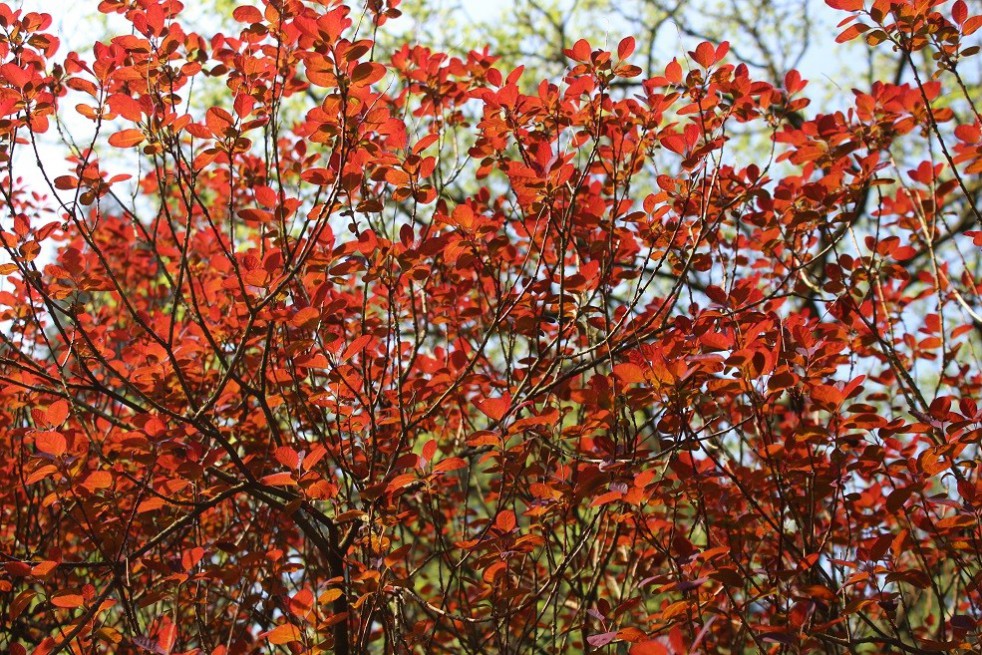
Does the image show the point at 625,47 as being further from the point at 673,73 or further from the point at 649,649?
the point at 649,649

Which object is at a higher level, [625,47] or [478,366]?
[625,47]

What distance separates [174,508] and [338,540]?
2.62 feet

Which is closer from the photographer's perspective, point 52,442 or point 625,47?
point 52,442

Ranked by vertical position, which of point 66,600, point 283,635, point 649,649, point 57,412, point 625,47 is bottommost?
point 649,649

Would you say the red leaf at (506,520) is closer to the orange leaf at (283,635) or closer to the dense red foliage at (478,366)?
the dense red foliage at (478,366)

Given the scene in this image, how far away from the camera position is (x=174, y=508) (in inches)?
110

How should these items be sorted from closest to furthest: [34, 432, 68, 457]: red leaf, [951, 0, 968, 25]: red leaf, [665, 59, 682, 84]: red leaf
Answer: [34, 432, 68, 457]: red leaf
[951, 0, 968, 25]: red leaf
[665, 59, 682, 84]: red leaf

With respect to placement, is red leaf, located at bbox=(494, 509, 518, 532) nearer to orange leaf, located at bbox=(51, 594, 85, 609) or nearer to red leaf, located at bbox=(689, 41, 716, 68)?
orange leaf, located at bbox=(51, 594, 85, 609)

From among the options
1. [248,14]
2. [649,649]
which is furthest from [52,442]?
[649,649]

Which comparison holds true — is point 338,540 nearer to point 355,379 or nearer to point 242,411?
point 355,379

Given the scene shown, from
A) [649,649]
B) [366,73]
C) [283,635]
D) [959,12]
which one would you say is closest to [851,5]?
[959,12]

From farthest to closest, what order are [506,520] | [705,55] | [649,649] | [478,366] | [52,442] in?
1. [478,366]
2. [705,55]
3. [506,520]
4. [52,442]
5. [649,649]

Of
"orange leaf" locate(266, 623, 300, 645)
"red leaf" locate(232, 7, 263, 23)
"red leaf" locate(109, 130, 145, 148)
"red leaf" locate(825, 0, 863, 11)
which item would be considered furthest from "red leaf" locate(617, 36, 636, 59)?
"orange leaf" locate(266, 623, 300, 645)

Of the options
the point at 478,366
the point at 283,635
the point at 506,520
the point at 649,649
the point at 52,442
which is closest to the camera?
the point at 649,649
